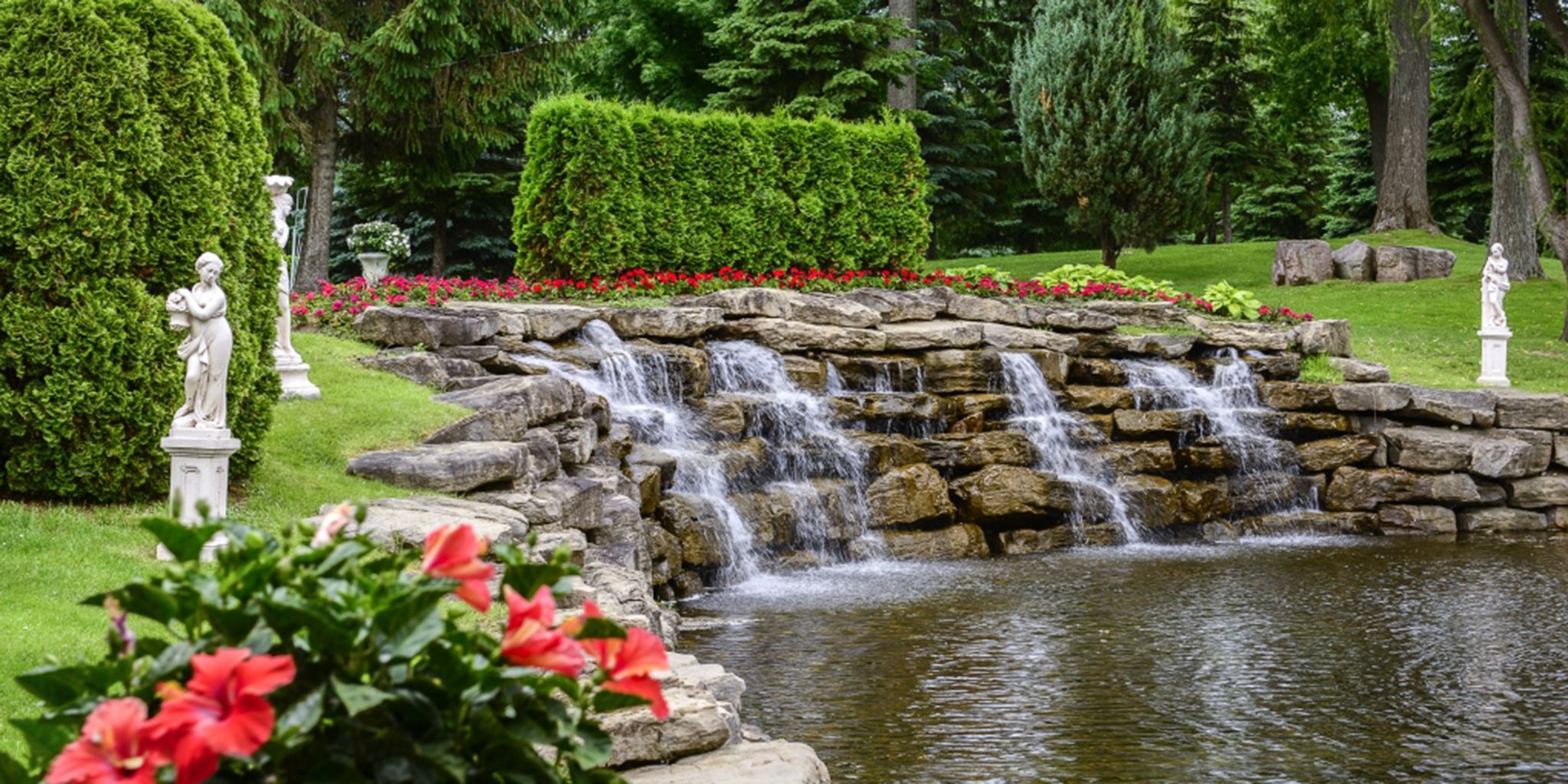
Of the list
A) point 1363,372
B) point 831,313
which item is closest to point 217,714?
A: point 831,313

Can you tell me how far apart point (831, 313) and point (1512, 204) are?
15.8 meters

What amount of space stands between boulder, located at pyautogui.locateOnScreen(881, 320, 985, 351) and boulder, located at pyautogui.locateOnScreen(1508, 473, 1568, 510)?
590cm

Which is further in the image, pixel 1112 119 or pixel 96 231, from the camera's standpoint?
pixel 1112 119

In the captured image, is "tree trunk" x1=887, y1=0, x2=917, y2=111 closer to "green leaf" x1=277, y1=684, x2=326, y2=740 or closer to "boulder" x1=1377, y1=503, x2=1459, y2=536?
"boulder" x1=1377, y1=503, x2=1459, y2=536

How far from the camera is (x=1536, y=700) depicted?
7.57 metres

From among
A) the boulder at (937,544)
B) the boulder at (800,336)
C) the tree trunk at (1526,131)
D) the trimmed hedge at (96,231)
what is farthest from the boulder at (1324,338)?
the trimmed hedge at (96,231)

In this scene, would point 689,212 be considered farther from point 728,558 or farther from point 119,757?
point 119,757

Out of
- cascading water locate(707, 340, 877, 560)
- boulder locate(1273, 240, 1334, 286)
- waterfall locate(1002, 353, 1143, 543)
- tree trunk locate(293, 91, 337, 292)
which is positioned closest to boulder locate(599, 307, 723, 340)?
cascading water locate(707, 340, 877, 560)

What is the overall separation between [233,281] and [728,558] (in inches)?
200

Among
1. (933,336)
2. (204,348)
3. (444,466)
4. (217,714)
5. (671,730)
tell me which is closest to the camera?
(217,714)

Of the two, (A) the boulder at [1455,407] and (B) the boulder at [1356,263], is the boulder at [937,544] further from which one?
(B) the boulder at [1356,263]

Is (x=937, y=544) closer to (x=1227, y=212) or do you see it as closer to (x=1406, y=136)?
(x=1406, y=136)

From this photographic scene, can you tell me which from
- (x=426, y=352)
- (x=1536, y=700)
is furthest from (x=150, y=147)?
(x=1536, y=700)

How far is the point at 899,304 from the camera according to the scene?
16.5m
